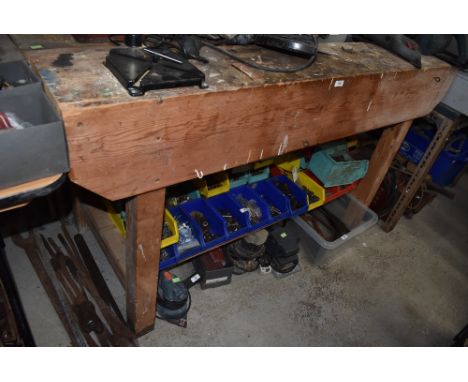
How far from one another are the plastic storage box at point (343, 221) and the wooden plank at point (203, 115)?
0.66m

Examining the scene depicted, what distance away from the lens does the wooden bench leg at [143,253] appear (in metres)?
0.93

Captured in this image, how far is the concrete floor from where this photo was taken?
147cm

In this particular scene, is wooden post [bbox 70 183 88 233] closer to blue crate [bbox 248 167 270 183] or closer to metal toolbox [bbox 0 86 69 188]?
blue crate [bbox 248 167 270 183]

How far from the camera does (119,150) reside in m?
0.74

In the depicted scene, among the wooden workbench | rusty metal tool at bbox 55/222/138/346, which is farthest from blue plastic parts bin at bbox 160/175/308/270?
rusty metal tool at bbox 55/222/138/346

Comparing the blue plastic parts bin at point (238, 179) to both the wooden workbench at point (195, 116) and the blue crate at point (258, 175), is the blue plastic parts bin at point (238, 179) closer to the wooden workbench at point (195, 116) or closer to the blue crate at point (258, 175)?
the blue crate at point (258, 175)

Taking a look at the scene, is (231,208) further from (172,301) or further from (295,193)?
(172,301)

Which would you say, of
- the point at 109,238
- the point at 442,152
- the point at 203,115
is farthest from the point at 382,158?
the point at 109,238

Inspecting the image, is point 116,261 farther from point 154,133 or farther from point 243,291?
point 154,133

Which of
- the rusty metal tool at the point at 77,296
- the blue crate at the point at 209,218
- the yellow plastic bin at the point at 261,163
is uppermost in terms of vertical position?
the yellow plastic bin at the point at 261,163

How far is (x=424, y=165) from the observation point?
6.17ft

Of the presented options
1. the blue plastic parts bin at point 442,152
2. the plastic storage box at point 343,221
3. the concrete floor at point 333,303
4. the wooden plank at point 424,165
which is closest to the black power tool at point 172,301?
the concrete floor at point 333,303

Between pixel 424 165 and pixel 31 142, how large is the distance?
1877 millimetres

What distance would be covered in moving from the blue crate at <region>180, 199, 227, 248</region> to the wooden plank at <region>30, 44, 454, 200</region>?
0.46 metres
